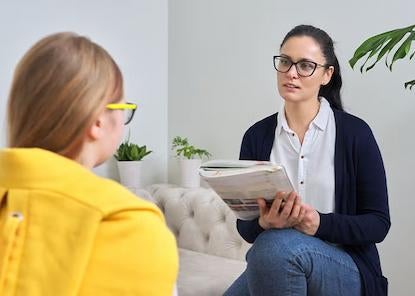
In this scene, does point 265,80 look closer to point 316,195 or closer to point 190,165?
point 190,165

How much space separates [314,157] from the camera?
153cm

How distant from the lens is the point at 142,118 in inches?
115

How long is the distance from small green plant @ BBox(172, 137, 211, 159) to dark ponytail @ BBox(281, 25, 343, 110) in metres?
1.12

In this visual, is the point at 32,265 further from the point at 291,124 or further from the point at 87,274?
the point at 291,124

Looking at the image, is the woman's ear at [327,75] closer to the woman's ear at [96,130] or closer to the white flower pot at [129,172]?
the woman's ear at [96,130]

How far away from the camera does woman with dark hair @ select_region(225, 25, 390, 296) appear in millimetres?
1285

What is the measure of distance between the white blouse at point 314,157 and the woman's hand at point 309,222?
154 millimetres

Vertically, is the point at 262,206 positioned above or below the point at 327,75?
below

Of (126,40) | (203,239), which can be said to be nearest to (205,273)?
(203,239)

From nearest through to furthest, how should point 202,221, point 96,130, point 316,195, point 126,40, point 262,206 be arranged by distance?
point 96,130 < point 262,206 < point 316,195 < point 202,221 < point 126,40

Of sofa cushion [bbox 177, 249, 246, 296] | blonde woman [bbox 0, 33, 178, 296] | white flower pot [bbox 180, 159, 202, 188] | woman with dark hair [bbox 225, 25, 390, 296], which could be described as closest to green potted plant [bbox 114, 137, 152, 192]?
white flower pot [bbox 180, 159, 202, 188]

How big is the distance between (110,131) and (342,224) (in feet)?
2.53

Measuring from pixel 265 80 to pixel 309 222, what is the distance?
1293 millimetres

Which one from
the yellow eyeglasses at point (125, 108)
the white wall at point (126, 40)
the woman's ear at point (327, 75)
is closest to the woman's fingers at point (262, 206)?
the woman's ear at point (327, 75)
